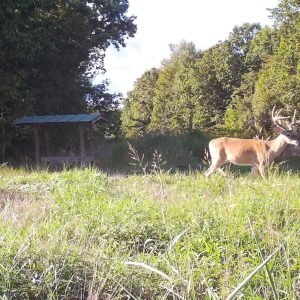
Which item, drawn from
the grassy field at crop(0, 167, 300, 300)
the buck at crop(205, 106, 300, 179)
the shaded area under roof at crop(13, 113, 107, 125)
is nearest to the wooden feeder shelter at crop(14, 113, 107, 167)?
the shaded area under roof at crop(13, 113, 107, 125)

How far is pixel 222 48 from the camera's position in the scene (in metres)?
33.9

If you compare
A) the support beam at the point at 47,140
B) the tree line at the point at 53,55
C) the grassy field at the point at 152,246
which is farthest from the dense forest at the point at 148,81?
the grassy field at the point at 152,246

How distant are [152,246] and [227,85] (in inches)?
1216

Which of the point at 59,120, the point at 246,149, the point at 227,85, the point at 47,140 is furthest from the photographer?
the point at 227,85

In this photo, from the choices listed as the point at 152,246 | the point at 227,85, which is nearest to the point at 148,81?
the point at 227,85

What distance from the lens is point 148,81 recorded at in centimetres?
4612

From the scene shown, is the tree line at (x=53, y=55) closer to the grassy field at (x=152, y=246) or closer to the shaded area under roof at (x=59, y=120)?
the shaded area under roof at (x=59, y=120)

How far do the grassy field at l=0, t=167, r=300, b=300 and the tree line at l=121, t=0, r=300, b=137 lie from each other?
18.3m

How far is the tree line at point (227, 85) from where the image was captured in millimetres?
23094

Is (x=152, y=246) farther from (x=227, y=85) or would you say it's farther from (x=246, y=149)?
(x=227, y=85)

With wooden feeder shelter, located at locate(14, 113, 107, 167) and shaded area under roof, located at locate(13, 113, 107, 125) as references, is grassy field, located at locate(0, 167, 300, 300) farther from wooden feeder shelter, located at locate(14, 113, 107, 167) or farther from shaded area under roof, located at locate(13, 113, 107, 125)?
shaded area under roof, located at locate(13, 113, 107, 125)

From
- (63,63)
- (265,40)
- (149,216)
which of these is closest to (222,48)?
(265,40)

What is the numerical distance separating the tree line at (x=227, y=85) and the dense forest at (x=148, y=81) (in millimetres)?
73

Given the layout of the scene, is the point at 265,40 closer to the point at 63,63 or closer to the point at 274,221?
the point at 63,63
